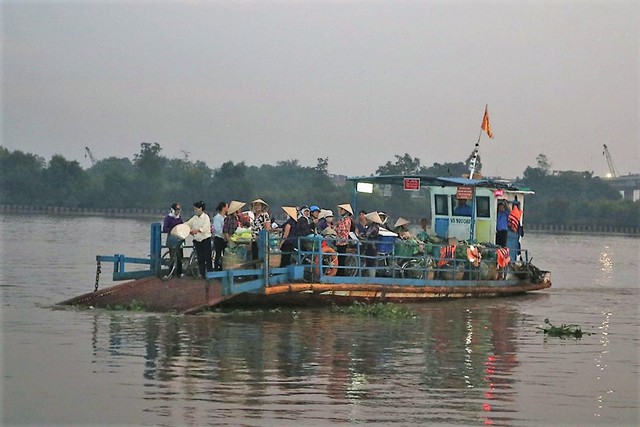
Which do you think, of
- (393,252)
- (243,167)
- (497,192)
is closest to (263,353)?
(393,252)

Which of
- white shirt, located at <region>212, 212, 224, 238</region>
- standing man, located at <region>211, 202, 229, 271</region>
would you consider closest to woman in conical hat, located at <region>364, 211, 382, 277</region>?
standing man, located at <region>211, 202, 229, 271</region>

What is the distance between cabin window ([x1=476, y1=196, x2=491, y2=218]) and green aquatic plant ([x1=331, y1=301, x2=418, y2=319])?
202 inches

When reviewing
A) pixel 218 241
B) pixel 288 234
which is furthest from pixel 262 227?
pixel 218 241

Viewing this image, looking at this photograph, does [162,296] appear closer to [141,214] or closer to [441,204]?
[441,204]

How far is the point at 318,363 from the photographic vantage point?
15.1 meters

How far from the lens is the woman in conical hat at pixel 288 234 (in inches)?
779

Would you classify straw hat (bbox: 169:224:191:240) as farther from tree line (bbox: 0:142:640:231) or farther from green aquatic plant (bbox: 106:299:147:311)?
tree line (bbox: 0:142:640:231)

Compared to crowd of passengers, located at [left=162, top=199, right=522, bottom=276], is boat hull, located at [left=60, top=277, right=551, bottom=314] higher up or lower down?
lower down

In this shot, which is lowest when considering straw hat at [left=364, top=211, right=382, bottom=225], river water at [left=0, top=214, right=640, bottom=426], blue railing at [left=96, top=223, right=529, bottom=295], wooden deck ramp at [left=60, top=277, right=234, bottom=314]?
river water at [left=0, top=214, right=640, bottom=426]

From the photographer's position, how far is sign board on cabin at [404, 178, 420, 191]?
24.1 m

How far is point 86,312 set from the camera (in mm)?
19203

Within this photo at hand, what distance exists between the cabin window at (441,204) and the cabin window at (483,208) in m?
0.70

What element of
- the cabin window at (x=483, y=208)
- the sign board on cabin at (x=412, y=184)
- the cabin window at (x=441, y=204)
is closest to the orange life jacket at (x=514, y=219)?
the cabin window at (x=483, y=208)

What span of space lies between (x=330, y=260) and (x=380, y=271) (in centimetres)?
187
